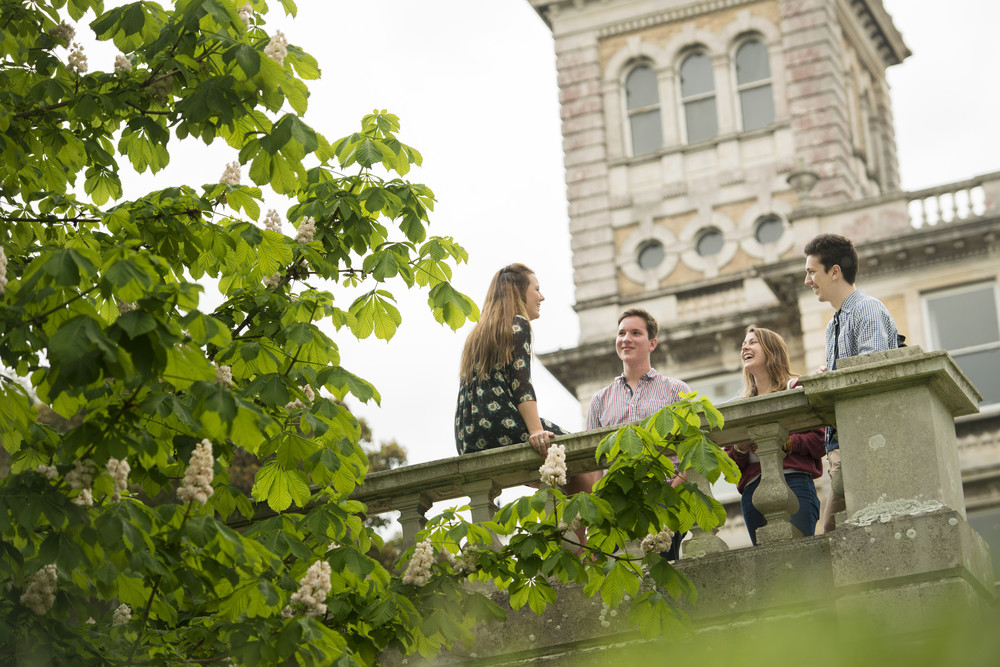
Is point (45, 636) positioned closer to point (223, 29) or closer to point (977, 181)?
point (223, 29)

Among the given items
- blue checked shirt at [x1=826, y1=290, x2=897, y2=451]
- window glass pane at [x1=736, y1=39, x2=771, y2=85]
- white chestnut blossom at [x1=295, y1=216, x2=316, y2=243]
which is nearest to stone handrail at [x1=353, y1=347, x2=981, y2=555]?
blue checked shirt at [x1=826, y1=290, x2=897, y2=451]

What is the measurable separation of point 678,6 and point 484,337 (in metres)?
26.5

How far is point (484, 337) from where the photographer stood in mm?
7551

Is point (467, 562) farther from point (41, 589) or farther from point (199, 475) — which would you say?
point (41, 589)

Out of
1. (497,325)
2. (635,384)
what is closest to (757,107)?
(635,384)

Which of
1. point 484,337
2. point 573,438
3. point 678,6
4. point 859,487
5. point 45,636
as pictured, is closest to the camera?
point 45,636

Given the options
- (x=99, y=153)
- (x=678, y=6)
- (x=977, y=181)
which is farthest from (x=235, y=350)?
(x=678, y=6)

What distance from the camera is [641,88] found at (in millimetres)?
32875

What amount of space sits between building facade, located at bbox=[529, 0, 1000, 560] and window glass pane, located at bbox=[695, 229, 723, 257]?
0.05 m

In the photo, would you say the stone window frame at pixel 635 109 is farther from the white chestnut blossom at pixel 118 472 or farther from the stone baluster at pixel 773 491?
the white chestnut blossom at pixel 118 472

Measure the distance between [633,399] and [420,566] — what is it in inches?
88.8

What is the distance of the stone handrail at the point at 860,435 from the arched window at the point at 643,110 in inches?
1025

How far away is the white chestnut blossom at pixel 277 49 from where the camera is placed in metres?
6.35

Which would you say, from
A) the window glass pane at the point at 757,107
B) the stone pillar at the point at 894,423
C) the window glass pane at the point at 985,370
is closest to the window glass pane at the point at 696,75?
the window glass pane at the point at 757,107
